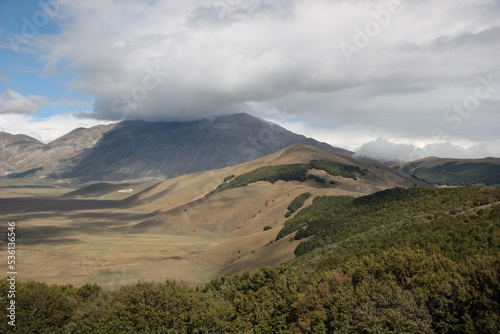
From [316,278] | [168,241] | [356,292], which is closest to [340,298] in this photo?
[356,292]

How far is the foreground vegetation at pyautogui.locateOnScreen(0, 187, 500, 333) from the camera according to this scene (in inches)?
1008

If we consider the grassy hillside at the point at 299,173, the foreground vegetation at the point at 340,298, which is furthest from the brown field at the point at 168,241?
the foreground vegetation at the point at 340,298

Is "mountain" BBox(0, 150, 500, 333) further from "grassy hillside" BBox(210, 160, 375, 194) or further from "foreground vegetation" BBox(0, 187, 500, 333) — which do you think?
"grassy hillside" BBox(210, 160, 375, 194)

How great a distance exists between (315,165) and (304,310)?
6512 inches

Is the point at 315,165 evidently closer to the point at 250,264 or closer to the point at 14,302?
the point at 250,264

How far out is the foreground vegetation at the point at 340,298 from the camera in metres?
25.6

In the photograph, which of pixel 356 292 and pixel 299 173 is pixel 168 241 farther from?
pixel 356 292

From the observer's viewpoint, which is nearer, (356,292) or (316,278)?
(356,292)

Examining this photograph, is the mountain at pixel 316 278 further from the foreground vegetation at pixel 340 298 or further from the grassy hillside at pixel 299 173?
the grassy hillside at pixel 299 173

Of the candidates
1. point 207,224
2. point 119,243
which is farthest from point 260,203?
point 119,243

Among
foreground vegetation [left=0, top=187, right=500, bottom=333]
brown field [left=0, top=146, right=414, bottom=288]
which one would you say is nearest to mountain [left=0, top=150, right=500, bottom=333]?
foreground vegetation [left=0, top=187, right=500, bottom=333]

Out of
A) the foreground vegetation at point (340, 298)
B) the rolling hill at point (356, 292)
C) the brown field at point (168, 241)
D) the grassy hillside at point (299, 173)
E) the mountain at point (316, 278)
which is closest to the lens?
the foreground vegetation at point (340, 298)

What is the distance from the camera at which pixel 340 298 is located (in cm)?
2908

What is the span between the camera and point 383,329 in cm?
2489
